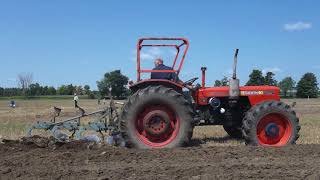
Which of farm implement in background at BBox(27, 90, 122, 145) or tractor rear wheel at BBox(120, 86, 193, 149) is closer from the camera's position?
tractor rear wheel at BBox(120, 86, 193, 149)

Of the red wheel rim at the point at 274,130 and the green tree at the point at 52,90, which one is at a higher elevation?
the green tree at the point at 52,90

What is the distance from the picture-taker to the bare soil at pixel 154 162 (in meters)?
6.17

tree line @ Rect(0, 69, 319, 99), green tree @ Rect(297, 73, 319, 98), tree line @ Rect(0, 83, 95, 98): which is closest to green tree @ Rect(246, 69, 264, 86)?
tree line @ Rect(0, 69, 319, 99)

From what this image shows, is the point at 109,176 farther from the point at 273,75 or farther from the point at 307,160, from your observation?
the point at 273,75

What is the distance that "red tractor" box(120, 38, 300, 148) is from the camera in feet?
28.3

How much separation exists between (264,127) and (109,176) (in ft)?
13.4

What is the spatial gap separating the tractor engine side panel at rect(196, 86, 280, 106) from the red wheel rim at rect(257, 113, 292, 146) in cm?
59

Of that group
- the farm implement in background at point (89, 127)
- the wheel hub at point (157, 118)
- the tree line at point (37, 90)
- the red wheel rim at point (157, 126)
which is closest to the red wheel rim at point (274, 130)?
the red wheel rim at point (157, 126)

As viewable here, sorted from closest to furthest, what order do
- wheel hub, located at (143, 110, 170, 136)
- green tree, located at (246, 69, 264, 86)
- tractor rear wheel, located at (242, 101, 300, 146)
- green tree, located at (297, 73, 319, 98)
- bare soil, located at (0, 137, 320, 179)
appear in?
bare soil, located at (0, 137, 320, 179), wheel hub, located at (143, 110, 170, 136), tractor rear wheel, located at (242, 101, 300, 146), green tree, located at (246, 69, 264, 86), green tree, located at (297, 73, 319, 98)

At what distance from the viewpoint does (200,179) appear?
19.4 feet

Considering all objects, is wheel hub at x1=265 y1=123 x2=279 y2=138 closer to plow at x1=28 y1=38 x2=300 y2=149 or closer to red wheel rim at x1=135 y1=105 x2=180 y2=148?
plow at x1=28 y1=38 x2=300 y2=149

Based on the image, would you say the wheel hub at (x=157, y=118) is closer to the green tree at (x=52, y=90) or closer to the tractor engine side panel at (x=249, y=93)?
the tractor engine side panel at (x=249, y=93)

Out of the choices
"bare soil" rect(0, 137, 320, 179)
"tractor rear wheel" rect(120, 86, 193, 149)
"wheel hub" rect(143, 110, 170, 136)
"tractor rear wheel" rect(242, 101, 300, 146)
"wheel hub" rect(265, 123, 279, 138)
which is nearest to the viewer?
"bare soil" rect(0, 137, 320, 179)

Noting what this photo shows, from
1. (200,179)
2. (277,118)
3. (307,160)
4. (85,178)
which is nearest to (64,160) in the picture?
(85,178)
